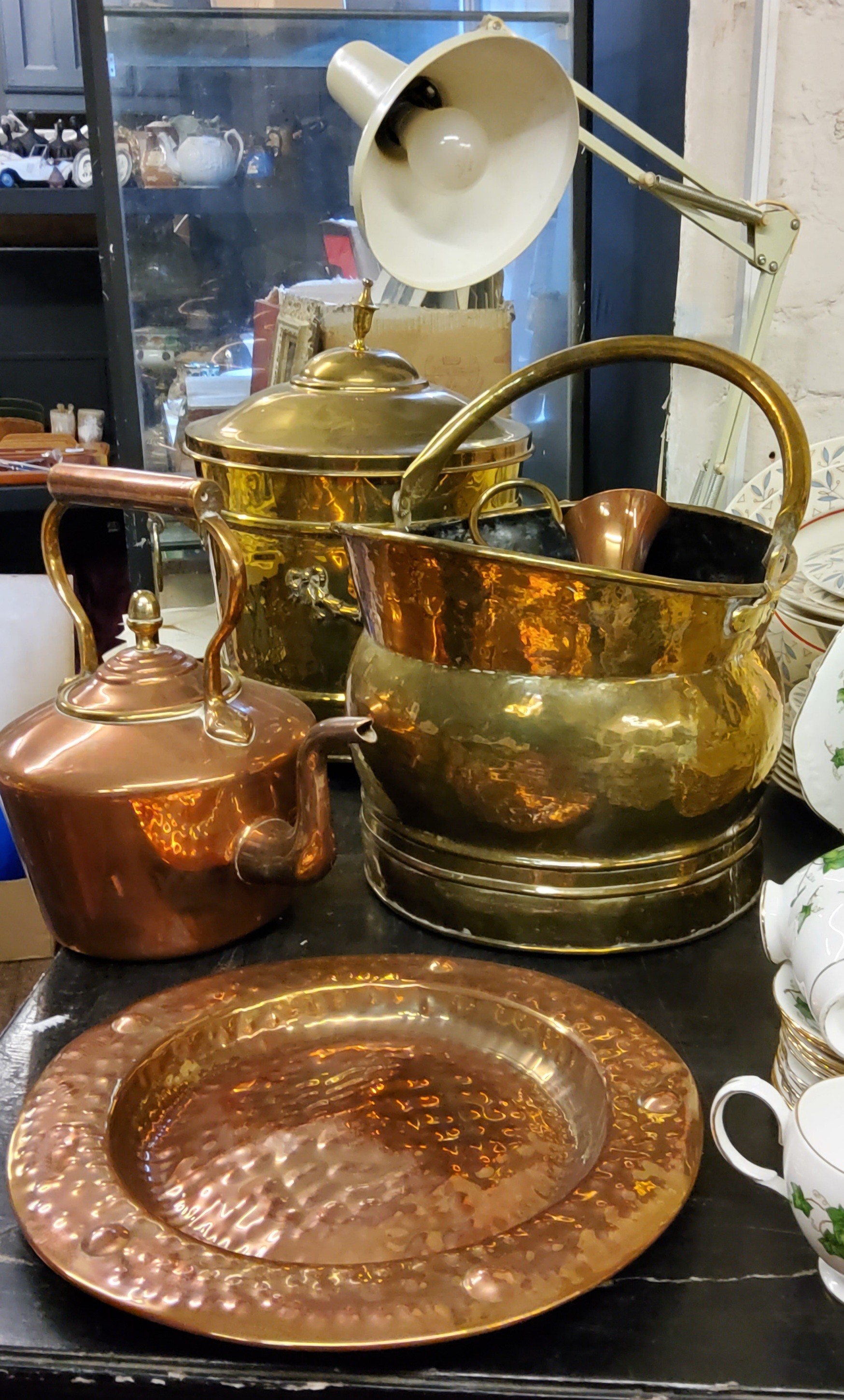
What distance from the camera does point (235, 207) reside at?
6.41ft

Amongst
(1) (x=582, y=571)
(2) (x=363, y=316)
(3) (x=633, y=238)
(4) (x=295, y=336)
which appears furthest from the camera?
(3) (x=633, y=238)

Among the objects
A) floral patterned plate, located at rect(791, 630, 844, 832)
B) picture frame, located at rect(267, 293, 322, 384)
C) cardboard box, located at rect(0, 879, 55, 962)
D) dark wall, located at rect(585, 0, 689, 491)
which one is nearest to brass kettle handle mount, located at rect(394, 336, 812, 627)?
floral patterned plate, located at rect(791, 630, 844, 832)

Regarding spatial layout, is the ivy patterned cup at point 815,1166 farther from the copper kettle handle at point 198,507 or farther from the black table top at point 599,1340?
the copper kettle handle at point 198,507

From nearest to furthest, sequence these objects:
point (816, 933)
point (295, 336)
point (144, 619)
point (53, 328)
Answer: point (816, 933), point (144, 619), point (295, 336), point (53, 328)

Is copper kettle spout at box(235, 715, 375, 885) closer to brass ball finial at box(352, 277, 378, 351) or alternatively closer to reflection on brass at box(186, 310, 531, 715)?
reflection on brass at box(186, 310, 531, 715)

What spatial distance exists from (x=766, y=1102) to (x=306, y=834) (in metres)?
0.33

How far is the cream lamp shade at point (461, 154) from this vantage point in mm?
847

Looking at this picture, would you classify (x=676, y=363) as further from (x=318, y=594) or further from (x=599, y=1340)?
(x=599, y=1340)

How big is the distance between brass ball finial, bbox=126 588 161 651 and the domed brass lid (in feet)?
0.71

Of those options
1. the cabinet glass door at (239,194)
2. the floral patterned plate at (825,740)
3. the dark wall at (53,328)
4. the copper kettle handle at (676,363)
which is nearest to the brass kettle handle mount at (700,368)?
the copper kettle handle at (676,363)

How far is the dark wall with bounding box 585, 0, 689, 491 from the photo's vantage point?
1435 millimetres

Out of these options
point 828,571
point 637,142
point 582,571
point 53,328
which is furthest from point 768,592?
point 53,328

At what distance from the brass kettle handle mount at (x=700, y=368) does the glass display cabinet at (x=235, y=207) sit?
927mm

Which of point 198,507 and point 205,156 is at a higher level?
point 205,156
